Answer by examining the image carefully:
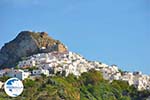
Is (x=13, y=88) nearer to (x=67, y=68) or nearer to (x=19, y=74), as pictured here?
(x=19, y=74)

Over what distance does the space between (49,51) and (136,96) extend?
68.8 ft

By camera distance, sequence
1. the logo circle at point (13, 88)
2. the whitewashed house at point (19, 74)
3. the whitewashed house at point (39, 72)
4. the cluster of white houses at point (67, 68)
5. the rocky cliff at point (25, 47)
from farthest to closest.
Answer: the rocky cliff at point (25, 47) < the cluster of white houses at point (67, 68) < the whitewashed house at point (39, 72) < the whitewashed house at point (19, 74) < the logo circle at point (13, 88)

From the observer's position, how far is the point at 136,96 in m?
83.1

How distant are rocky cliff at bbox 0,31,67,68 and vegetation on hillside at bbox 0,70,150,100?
1508 centimetres

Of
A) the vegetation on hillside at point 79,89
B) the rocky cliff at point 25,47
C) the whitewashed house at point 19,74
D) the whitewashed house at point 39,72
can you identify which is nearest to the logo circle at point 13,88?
the vegetation on hillside at point 79,89

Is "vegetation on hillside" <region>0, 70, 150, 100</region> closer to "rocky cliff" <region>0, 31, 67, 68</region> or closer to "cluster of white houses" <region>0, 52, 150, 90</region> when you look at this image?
"cluster of white houses" <region>0, 52, 150, 90</region>

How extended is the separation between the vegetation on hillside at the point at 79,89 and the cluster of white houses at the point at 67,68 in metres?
1.85

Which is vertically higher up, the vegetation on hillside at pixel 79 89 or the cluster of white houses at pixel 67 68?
the cluster of white houses at pixel 67 68

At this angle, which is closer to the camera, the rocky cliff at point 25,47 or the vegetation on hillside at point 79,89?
the vegetation on hillside at point 79,89

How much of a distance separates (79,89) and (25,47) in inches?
852

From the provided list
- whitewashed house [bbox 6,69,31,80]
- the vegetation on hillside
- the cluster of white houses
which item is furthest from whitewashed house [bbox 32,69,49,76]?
the vegetation on hillside

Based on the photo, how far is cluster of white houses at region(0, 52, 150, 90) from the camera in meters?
81.1

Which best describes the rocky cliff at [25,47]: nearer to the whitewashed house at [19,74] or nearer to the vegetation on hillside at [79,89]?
the vegetation on hillside at [79,89]

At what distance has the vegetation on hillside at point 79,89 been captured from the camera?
68.1m
